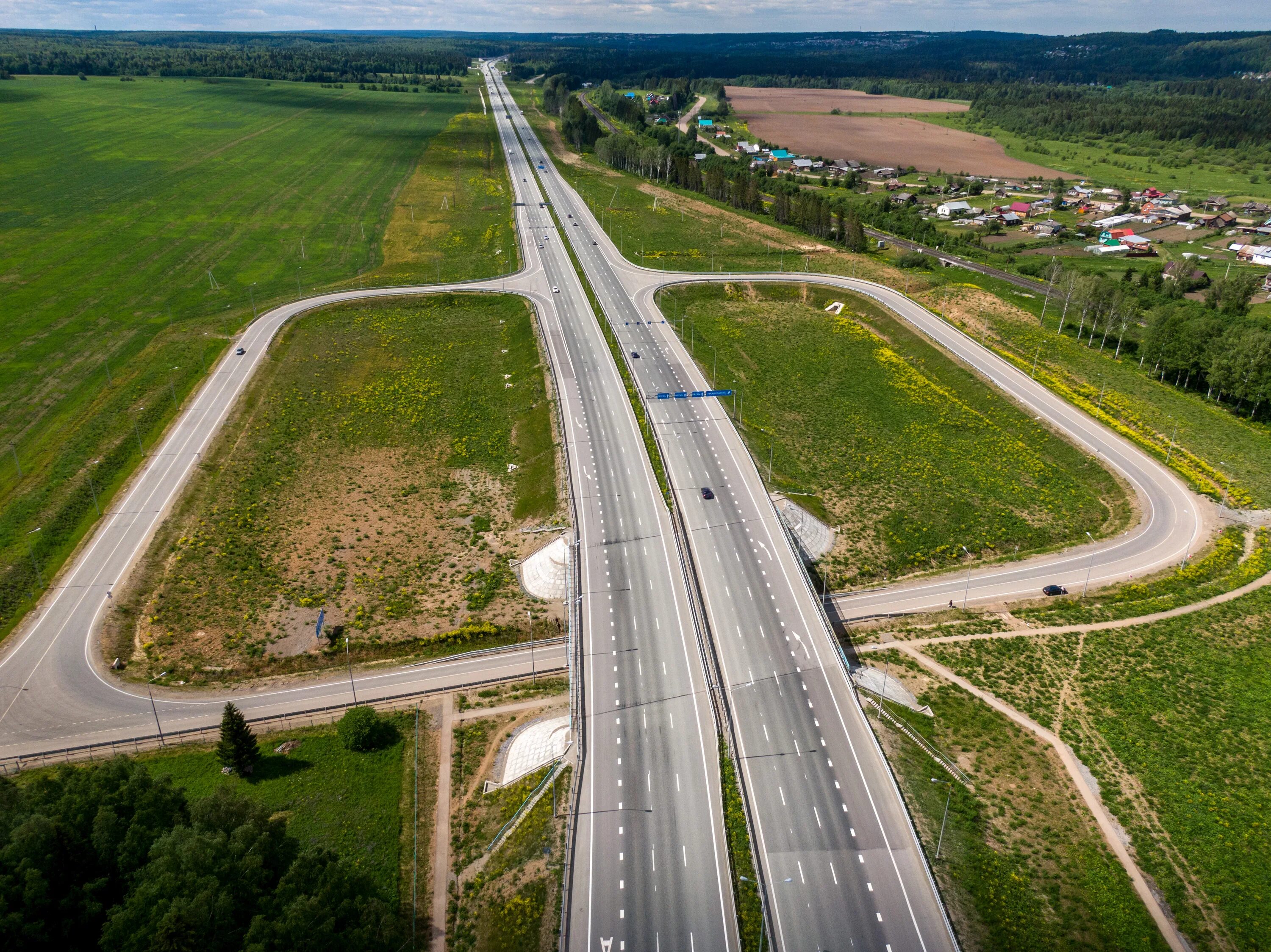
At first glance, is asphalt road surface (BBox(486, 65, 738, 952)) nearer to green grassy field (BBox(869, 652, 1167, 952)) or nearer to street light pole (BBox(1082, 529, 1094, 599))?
green grassy field (BBox(869, 652, 1167, 952))

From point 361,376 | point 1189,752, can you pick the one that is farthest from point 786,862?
point 361,376

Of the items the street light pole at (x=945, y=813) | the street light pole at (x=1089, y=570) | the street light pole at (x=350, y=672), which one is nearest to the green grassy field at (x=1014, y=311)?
the street light pole at (x=1089, y=570)

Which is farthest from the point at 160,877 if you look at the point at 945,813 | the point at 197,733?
the point at 945,813

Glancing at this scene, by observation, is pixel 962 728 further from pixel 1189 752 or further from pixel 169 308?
pixel 169 308

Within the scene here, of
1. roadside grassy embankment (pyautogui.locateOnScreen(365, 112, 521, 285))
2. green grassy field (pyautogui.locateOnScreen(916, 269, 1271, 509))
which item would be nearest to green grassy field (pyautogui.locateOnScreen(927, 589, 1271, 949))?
green grassy field (pyautogui.locateOnScreen(916, 269, 1271, 509))

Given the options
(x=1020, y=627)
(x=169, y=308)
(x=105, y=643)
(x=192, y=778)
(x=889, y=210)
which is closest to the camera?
(x=192, y=778)
